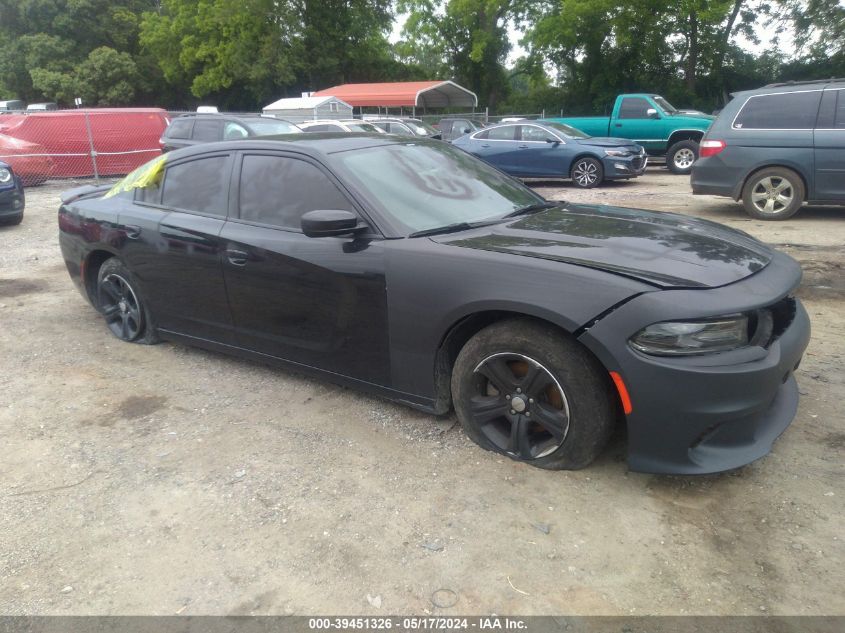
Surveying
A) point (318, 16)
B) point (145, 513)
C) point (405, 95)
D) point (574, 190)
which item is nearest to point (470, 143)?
point (574, 190)

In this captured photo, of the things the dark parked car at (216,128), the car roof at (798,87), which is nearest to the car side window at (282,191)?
the car roof at (798,87)

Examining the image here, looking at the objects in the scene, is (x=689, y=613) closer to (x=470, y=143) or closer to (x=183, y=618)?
(x=183, y=618)

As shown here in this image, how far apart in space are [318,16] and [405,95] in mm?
15248

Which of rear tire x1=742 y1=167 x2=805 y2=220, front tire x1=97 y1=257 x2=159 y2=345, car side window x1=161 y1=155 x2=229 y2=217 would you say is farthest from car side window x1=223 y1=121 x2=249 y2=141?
rear tire x1=742 y1=167 x2=805 y2=220

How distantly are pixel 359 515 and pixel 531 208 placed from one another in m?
2.12

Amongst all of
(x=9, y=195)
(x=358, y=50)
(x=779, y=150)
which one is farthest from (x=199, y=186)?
(x=358, y=50)

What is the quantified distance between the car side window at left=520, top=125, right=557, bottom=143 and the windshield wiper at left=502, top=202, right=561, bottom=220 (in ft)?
33.9

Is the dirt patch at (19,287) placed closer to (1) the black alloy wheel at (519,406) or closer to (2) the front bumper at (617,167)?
(1) the black alloy wheel at (519,406)

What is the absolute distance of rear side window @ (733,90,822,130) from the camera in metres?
8.49

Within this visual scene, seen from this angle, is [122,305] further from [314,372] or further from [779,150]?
[779,150]

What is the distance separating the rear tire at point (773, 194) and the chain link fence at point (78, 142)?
13232 millimetres

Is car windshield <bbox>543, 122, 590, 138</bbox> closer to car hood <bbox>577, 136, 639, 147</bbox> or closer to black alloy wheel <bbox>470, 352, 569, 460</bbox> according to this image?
car hood <bbox>577, 136, 639, 147</bbox>

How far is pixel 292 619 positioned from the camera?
2.31 meters

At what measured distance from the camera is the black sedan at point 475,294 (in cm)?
270
